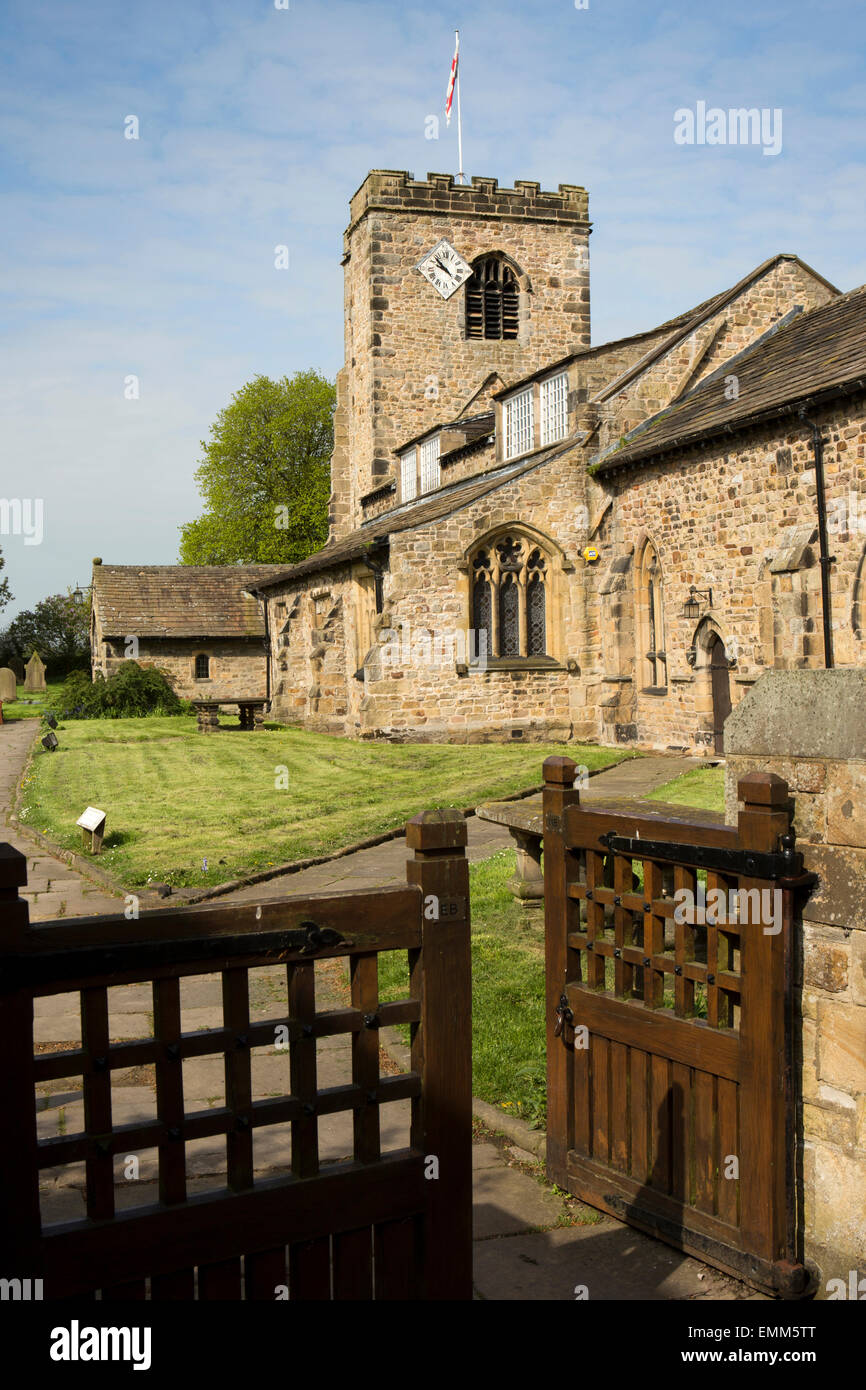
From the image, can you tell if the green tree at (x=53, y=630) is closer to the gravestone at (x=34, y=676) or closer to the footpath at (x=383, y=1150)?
the gravestone at (x=34, y=676)

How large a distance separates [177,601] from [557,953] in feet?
124

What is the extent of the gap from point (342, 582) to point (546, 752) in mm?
11073

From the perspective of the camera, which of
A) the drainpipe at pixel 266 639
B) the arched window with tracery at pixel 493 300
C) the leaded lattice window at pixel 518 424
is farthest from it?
the drainpipe at pixel 266 639

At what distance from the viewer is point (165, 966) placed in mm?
2762

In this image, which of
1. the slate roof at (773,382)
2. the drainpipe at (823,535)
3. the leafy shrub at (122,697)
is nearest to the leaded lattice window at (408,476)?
the leafy shrub at (122,697)

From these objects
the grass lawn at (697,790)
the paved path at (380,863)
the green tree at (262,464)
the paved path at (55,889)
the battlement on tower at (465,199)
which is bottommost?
the paved path at (55,889)

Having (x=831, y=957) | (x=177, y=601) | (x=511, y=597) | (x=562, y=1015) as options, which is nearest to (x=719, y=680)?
(x=511, y=597)

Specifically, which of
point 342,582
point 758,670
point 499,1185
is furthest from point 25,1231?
point 342,582

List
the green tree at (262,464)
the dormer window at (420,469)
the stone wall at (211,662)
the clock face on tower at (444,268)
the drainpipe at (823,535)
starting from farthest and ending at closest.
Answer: the green tree at (262,464)
the stone wall at (211,662)
the clock face on tower at (444,268)
the dormer window at (420,469)
the drainpipe at (823,535)

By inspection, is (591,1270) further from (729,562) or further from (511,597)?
(511,597)

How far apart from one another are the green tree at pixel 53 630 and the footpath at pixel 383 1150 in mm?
50986

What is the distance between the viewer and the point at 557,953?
492 cm

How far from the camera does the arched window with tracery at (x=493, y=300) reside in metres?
A: 33.4

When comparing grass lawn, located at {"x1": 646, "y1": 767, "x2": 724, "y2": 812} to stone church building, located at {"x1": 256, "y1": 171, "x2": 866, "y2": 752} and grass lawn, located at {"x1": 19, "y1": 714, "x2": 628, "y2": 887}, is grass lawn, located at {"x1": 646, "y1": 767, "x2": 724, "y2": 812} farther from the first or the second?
stone church building, located at {"x1": 256, "y1": 171, "x2": 866, "y2": 752}
